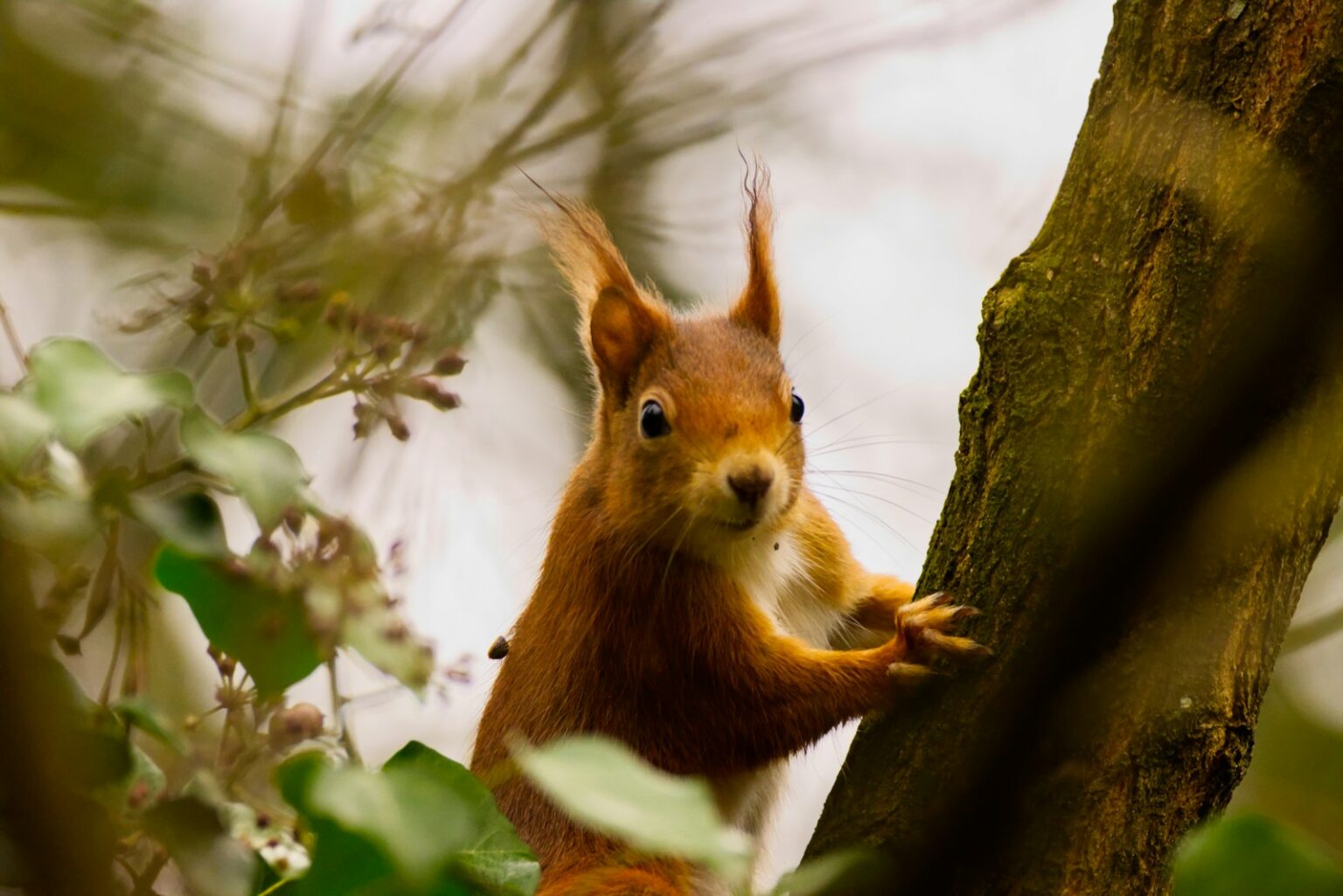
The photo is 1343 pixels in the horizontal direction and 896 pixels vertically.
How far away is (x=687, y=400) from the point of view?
2814mm

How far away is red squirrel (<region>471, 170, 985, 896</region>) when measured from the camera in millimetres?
2666

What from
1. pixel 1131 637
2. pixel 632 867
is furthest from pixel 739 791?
pixel 1131 637

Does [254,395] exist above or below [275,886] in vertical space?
above

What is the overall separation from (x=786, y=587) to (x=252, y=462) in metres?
1.92

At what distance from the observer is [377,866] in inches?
52.6

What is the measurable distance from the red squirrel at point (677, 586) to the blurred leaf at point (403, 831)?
3.60ft

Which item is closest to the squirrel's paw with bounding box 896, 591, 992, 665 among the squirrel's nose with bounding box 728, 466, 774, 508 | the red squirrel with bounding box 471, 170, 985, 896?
the red squirrel with bounding box 471, 170, 985, 896

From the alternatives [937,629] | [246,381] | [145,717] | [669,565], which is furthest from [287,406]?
[669,565]

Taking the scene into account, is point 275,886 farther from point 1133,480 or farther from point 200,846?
point 1133,480

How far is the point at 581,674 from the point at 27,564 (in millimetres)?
1898

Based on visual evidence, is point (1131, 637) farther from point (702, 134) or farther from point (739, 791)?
point (702, 134)

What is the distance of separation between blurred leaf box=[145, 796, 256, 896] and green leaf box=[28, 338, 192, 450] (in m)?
0.43

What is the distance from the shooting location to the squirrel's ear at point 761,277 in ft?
10.4

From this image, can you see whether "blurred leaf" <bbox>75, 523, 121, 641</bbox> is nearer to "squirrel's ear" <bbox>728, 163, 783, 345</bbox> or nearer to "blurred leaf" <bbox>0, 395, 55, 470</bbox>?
"blurred leaf" <bbox>0, 395, 55, 470</bbox>
